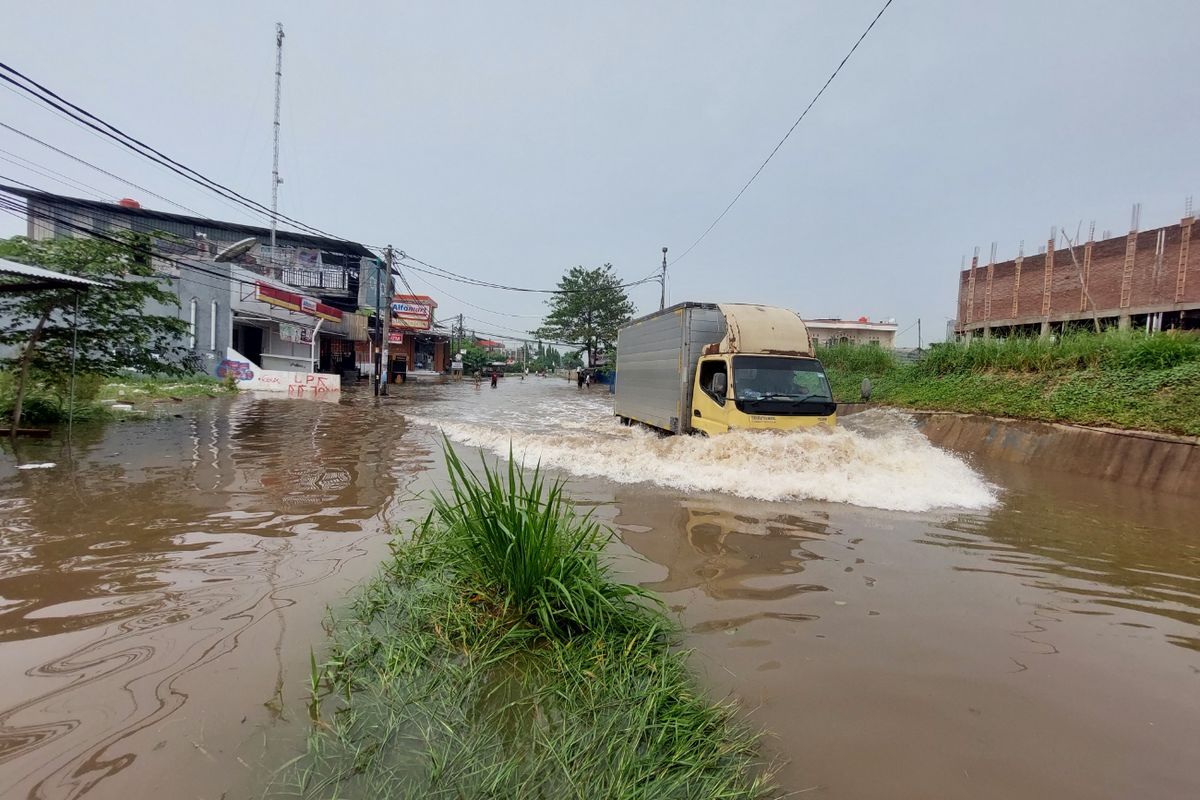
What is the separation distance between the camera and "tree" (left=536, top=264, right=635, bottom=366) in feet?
153

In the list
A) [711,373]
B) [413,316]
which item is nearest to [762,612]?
[711,373]

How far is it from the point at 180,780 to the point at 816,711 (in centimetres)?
255

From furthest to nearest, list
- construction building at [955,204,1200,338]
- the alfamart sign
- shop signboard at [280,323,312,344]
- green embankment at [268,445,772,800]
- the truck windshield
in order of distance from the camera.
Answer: the alfamart sign → shop signboard at [280,323,312,344] → construction building at [955,204,1200,338] → the truck windshield → green embankment at [268,445,772,800]

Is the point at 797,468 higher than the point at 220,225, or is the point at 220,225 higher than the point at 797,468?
the point at 220,225

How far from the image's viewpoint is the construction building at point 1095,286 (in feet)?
66.7

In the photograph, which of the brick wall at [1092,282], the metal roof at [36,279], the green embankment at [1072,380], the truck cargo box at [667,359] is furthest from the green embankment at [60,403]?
the brick wall at [1092,282]

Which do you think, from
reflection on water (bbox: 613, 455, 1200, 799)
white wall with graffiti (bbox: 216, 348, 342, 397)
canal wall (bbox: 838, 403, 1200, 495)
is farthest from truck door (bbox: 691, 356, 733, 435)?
white wall with graffiti (bbox: 216, 348, 342, 397)

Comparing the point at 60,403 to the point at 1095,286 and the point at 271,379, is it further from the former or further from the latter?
the point at 1095,286

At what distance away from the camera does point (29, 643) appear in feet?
9.29

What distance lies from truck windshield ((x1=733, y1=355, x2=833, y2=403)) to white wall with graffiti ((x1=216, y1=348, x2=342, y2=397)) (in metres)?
21.2

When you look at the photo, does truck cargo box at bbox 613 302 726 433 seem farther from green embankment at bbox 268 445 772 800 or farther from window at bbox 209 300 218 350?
window at bbox 209 300 218 350

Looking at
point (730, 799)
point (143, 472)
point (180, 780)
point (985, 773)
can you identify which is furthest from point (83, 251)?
point (985, 773)

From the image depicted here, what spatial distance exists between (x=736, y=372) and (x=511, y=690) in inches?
268

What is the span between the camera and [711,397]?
29.2 feet
